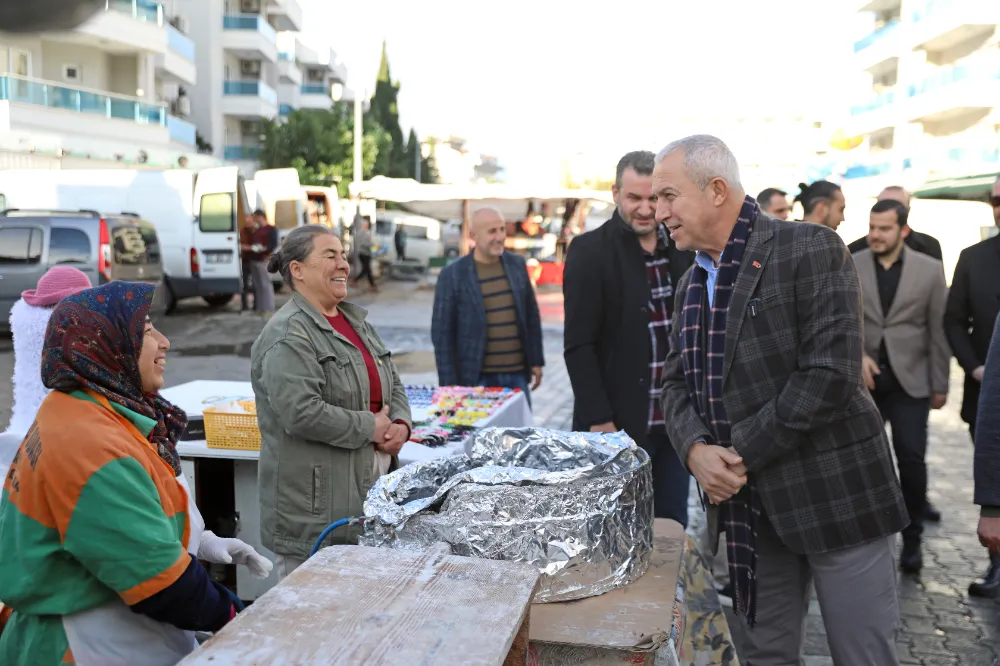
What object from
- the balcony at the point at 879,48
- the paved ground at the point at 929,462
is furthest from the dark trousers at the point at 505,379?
the balcony at the point at 879,48

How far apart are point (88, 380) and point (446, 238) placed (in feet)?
124

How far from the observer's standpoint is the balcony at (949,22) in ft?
113

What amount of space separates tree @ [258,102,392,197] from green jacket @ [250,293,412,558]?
40088mm

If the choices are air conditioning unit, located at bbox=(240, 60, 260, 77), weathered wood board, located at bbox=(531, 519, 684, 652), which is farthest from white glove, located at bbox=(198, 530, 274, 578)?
air conditioning unit, located at bbox=(240, 60, 260, 77)

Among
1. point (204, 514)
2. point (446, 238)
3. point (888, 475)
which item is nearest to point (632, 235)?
point (888, 475)

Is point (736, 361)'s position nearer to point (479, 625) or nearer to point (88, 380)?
point (479, 625)

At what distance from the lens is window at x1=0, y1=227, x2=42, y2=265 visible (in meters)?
14.2

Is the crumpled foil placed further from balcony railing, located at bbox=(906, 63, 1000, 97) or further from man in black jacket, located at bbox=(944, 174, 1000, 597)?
balcony railing, located at bbox=(906, 63, 1000, 97)

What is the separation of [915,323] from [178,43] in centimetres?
3554

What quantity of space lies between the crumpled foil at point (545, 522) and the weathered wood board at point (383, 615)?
0.25 metres

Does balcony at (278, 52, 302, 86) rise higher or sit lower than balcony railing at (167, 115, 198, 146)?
higher

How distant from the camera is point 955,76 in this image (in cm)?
3488

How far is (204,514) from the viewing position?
486 cm

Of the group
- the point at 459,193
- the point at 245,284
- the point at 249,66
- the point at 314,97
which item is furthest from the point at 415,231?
the point at 314,97
